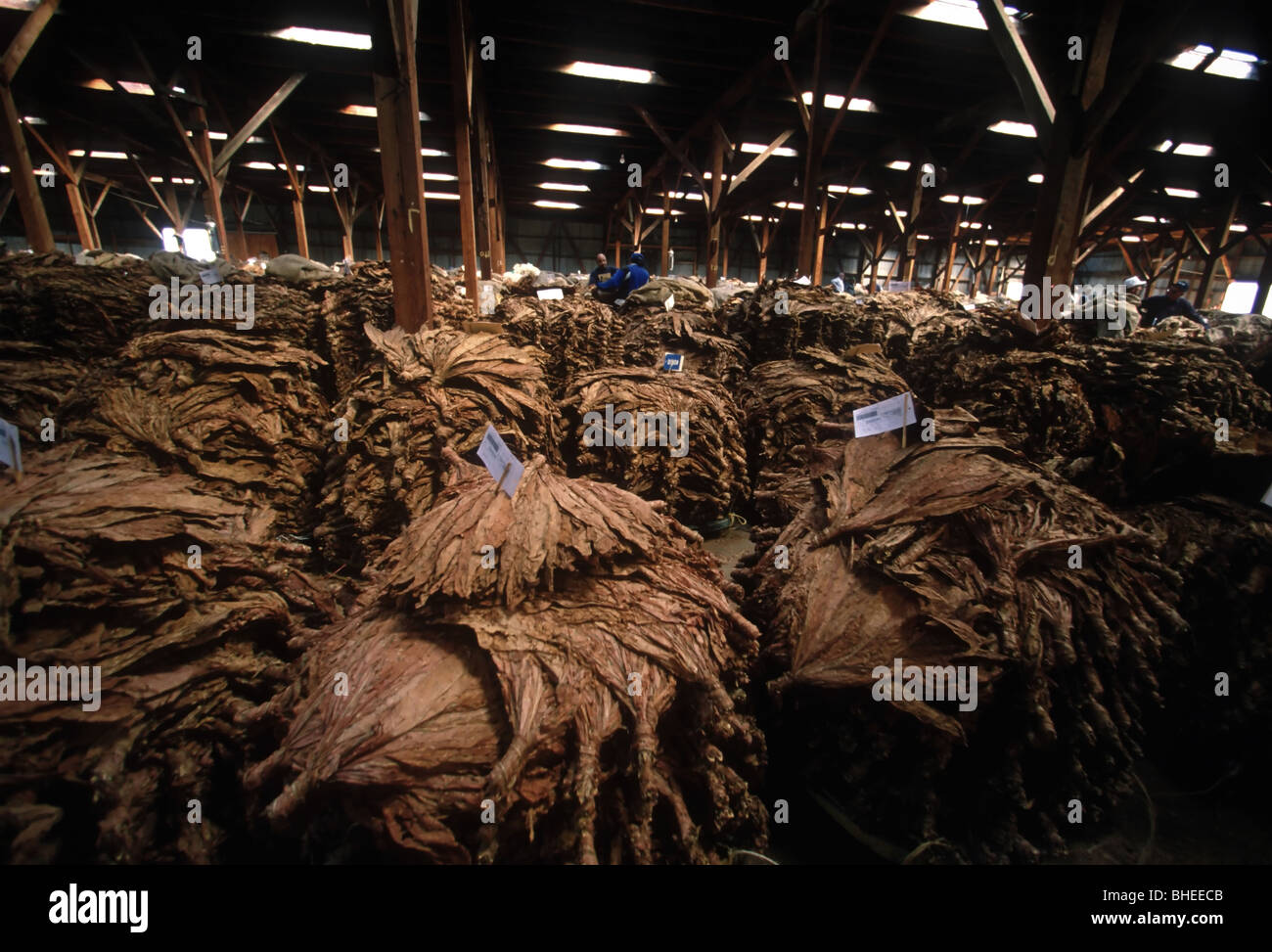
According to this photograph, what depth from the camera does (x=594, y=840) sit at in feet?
3.78

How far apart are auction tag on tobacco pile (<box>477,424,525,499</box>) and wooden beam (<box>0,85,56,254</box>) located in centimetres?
566

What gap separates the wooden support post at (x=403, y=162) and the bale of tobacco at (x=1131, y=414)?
3143 millimetres

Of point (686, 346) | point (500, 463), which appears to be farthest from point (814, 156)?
point (500, 463)

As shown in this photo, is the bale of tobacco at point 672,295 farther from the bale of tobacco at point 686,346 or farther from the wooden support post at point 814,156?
the wooden support post at point 814,156

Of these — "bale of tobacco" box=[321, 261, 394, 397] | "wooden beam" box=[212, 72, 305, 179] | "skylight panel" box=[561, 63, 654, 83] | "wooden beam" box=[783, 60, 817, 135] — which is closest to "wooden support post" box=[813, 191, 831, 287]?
"wooden beam" box=[783, 60, 817, 135]

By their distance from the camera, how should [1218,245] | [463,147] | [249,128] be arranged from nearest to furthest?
[463,147] → [249,128] → [1218,245]

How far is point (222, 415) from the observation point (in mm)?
2346

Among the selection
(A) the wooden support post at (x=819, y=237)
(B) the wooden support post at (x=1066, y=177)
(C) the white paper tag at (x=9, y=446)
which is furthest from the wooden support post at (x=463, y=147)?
(A) the wooden support post at (x=819, y=237)

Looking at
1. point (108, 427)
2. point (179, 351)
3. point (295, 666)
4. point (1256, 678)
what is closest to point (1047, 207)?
point (1256, 678)

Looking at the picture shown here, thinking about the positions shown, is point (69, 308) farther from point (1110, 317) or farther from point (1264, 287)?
point (1264, 287)

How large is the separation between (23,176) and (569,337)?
5206 mm

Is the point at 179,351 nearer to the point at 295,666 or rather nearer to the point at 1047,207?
the point at 295,666

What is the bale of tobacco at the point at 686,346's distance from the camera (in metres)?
3.70
